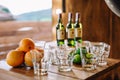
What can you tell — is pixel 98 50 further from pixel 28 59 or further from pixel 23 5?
pixel 23 5

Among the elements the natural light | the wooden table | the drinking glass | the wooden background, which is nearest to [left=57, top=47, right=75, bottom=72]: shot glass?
the wooden table

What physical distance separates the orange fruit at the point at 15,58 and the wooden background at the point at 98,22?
168 centimetres

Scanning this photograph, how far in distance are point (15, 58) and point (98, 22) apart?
175 cm

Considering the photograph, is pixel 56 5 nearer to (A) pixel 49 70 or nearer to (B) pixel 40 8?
(B) pixel 40 8

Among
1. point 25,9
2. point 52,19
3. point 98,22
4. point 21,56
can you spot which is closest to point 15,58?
point 21,56

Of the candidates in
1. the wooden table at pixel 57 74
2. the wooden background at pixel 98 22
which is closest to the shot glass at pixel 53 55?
the wooden table at pixel 57 74

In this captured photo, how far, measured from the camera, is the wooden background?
8.48 feet

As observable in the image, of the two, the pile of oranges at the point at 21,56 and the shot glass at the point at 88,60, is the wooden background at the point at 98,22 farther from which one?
the pile of oranges at the point at 21,56

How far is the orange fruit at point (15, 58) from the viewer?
1223 mm

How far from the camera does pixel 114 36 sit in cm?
259

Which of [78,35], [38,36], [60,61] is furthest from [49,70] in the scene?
[38,36]

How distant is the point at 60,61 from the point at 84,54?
16 centimetres

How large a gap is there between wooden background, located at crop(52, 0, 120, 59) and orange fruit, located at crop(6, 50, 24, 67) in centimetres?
168

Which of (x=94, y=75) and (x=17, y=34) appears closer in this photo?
(x=94, y=75)
